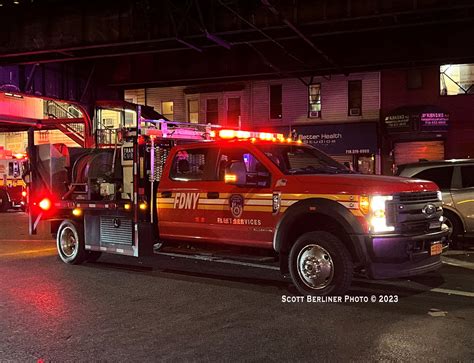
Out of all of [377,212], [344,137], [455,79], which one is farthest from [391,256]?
[455,79]

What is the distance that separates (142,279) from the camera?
27.2 feet

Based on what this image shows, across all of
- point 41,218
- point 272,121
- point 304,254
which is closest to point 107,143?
point 41,218

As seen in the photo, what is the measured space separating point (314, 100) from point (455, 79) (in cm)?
596

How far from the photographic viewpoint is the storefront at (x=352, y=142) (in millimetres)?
22781

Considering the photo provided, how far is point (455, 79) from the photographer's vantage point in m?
22.0

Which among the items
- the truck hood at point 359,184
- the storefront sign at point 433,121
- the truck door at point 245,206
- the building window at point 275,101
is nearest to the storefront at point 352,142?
the building window at point 275,101

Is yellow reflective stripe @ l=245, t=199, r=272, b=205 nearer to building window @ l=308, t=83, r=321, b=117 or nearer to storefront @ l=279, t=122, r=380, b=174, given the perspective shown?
storefront @ l=279, t=122, r=380, b=174

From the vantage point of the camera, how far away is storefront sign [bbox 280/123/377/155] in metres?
22.8

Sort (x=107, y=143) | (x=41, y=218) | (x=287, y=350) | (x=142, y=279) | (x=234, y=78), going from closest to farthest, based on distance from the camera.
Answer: (x=287, y=350), (x=142, y=279), (x=41, y=218), (x=107, y=143), (x=234, y=78)

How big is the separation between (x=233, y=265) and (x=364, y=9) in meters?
7.61

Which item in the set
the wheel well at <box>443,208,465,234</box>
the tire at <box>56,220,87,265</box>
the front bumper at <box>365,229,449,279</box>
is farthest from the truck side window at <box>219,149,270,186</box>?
the wheel well at <box>443,208,465,234</box>

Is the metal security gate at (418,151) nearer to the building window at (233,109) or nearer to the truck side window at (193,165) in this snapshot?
the building window at (233,109)

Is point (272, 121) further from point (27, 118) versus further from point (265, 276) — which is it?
point (265, 276)

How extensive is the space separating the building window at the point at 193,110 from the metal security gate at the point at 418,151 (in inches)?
392
